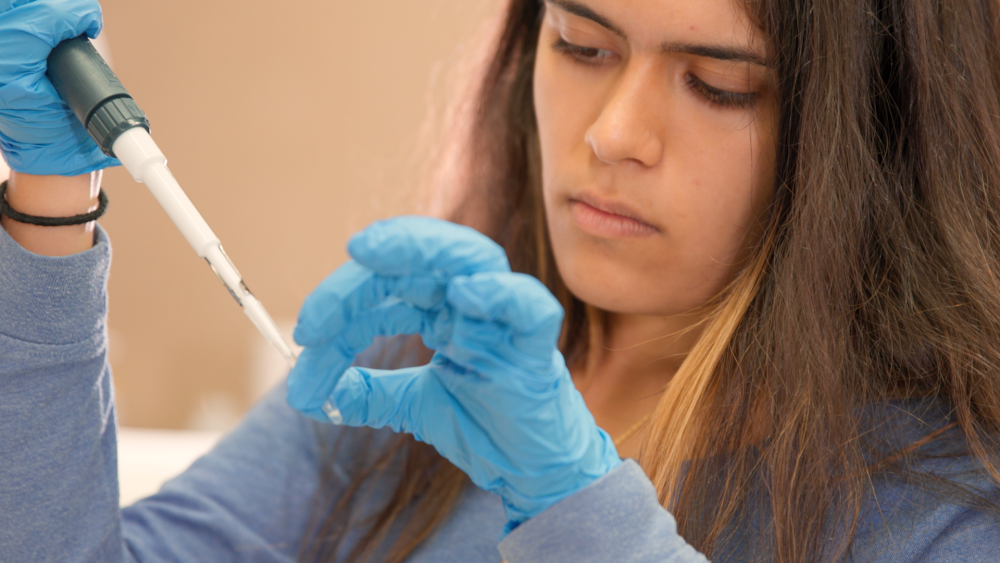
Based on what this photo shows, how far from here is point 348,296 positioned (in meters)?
0.55

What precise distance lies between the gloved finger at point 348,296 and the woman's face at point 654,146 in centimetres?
29

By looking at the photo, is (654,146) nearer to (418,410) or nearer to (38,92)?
(418,410)

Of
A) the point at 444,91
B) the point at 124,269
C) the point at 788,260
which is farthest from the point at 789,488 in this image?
the point at 124,269

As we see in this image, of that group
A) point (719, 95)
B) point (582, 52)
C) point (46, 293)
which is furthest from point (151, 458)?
point (719, 95)

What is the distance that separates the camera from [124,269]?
256 cm

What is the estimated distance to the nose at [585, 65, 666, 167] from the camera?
0.74 meters

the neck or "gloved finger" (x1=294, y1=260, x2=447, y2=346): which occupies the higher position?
"gloved finger" (x1=294, y1=260, x2=447, y2=346)

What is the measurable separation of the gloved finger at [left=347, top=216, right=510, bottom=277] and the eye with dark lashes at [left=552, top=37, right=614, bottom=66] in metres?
0.35

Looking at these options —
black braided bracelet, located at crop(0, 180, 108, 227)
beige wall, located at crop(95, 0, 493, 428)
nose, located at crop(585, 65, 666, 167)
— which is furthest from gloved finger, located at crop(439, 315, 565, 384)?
beige wall, located at crop(95, 0, 493, 428)

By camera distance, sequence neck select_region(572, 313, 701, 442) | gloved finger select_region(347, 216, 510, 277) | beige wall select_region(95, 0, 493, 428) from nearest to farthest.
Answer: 1. gloved finger select_region(347, 216, 510, 277)
2. neck select_region(572, 313, 701, 442)
3. beige wall select_region(95, 0, 493, 428)

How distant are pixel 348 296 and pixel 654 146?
37cm

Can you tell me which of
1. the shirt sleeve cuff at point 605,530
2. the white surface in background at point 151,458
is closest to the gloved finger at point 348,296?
the shirt sleeve cuff at point 605,530

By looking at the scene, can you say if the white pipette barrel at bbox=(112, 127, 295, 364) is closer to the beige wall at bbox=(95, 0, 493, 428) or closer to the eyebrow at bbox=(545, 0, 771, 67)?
the eyebrow at bbox=(545, 0, 771, 67)

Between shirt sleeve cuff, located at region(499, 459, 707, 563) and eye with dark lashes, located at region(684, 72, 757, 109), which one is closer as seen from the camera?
shirt sleeve cuff, located at region(499, 459, 707, 563)
